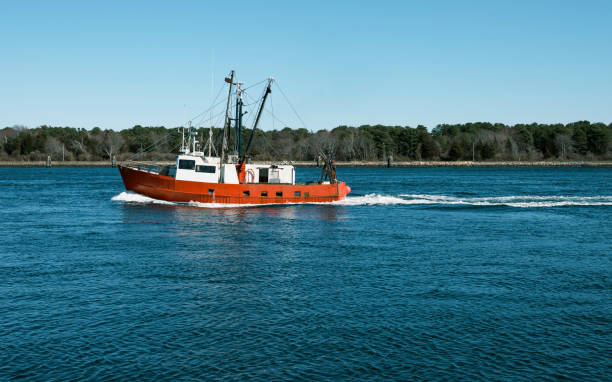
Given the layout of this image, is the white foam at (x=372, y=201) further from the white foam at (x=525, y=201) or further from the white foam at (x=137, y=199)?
the white foam at (x=137, y=199)

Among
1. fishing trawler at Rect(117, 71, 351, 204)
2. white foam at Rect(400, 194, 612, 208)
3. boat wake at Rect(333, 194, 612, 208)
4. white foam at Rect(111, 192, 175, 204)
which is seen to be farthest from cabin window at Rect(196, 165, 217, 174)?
white foam at Rect(400, 194, 612, 208)

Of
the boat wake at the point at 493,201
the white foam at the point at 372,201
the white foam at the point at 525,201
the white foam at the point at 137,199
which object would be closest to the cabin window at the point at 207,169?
the white foam at the point at 137,199

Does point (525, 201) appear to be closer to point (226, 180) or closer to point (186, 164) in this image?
point (226, 180)

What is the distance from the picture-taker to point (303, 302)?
2106cm

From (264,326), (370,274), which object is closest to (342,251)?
(370,274)

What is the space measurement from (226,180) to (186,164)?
4.27 m

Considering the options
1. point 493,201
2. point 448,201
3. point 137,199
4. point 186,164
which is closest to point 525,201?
point 493,201

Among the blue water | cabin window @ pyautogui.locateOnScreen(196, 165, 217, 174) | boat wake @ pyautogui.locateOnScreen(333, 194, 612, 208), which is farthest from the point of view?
boat wake @ pyautogui.locateOnScreen(333, 194, 612, 208)

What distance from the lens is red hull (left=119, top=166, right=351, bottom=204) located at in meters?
55.1

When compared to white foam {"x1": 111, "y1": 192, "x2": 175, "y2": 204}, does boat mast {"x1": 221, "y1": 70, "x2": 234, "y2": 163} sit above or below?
above

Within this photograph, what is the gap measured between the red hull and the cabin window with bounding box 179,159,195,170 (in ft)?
4.61

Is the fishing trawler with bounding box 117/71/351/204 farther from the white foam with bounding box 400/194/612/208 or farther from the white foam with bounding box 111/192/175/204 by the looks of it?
the white foam with bounding box 400/194/612/208

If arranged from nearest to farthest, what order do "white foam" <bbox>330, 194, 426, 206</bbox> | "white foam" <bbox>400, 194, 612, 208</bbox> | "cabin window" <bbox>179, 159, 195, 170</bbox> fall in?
1. "cabin window" <bbox>179, 159, 195, 170</bbox>
2. "white foam" <bbox>400, 194, 612, 208</bbox>
3. "white foam" <bbox>330, 194, 426, 206</bbox>

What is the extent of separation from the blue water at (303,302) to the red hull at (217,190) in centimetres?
1315
